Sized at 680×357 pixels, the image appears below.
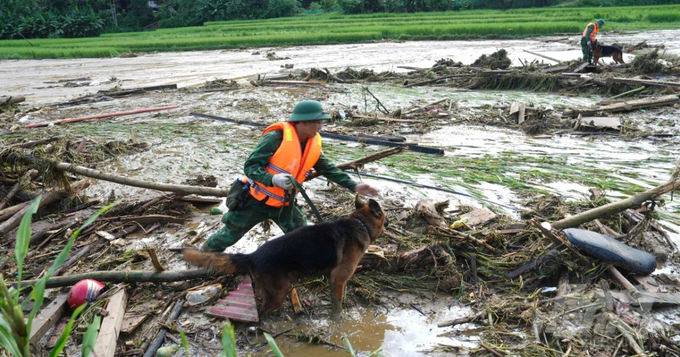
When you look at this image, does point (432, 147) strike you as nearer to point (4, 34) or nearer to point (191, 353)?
point (191, 353)

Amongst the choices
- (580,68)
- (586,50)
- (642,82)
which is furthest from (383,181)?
(586,50)

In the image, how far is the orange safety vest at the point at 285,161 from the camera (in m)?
4.29

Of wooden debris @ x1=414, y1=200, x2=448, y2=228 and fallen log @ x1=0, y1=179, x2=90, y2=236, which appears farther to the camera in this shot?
fallen log @ x1=0, y1=179, x2=90, y2=236

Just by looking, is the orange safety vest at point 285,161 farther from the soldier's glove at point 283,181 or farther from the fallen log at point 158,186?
the fallen log at point 158,186

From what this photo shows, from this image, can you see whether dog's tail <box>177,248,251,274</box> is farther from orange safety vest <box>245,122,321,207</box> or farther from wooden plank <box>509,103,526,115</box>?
wooden plank <box>509,103,526,115</box>

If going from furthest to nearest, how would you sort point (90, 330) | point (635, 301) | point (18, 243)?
point (635, 301) → point (90, 330) → point (18, 243)

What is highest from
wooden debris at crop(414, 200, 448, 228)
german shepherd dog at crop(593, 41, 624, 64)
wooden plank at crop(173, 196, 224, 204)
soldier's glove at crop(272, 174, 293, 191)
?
german shepherd dog at crop(593, 41, 624, 64)

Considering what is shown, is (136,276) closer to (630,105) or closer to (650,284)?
(650,284)

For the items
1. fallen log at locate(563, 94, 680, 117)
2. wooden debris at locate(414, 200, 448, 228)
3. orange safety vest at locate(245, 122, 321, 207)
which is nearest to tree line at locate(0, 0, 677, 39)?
fallen log at locate(563, 94, 680, 117)

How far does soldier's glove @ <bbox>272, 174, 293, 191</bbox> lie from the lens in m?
3.99

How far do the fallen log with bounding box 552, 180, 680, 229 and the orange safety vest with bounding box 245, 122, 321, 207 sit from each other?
8.78 ft

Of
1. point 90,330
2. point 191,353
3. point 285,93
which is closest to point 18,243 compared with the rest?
point 90,330

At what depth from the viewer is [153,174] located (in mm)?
8234

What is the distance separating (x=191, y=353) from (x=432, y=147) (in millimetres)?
6443
